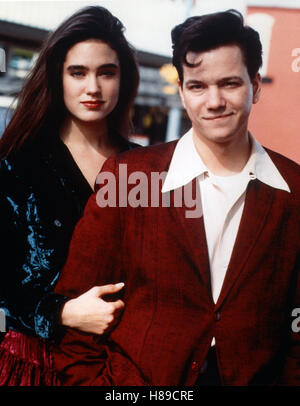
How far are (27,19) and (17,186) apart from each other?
2.14 m

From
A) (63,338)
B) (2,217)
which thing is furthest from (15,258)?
(63,338)

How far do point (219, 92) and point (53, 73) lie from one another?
27.9 inches

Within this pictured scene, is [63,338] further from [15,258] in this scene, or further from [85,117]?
[85,117]

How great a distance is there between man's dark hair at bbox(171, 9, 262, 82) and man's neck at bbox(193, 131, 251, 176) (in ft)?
0.64

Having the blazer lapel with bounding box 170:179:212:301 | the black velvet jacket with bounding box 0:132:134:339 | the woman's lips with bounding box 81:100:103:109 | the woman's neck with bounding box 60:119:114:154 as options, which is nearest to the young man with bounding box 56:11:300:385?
the blazer lapel with bounding box 170:179:212:301

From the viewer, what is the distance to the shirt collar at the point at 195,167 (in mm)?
1400

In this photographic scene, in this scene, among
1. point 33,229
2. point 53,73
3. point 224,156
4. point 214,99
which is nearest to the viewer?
point 214,99

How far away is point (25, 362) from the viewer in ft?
5.36

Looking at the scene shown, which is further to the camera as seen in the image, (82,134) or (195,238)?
(82,134)

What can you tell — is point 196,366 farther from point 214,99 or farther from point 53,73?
point 53,73

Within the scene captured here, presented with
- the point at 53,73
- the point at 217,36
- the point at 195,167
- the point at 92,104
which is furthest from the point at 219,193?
the point at 53,73

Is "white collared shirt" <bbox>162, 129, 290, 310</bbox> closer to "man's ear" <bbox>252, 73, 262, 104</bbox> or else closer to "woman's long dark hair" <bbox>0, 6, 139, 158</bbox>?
"man's ear" <bbox>252, 73, 262, 104</bbox>

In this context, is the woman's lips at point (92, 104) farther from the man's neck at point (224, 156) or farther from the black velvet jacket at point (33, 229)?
the man's neck at point (224, 156)

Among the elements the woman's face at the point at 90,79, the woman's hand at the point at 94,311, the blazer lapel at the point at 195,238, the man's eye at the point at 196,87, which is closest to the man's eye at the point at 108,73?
the woman's face at the point at 90,79
